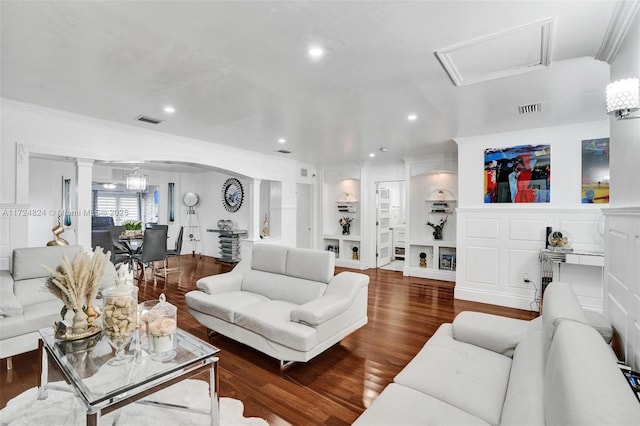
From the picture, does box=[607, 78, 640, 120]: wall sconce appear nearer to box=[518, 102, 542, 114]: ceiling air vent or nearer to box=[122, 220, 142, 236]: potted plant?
box=[518, 102, 542, 114]: ceiling air vent

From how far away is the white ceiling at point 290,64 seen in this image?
72.2 inches

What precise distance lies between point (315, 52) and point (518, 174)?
3.79 m

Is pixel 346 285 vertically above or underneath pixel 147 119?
underneath

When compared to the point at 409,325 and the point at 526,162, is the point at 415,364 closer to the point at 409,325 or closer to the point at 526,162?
the point at 409,325

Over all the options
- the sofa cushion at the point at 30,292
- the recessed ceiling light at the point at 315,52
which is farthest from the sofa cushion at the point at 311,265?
the sofa cushion at the point at 30,292

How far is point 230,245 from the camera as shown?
26.0ft

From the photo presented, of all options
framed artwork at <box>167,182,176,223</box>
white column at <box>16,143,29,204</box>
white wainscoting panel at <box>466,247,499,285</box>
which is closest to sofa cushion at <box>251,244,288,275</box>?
white column at <box>16,143,29,204</box>

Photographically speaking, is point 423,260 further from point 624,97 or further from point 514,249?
point 624,97

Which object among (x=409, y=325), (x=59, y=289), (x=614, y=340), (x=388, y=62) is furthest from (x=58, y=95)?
(x=614, y=340)

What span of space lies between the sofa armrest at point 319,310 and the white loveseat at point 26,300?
5.12ft

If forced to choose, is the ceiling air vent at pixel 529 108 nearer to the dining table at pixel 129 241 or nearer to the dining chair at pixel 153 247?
the dining chair at pixel 153 247

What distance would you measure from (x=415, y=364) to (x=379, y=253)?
19.2 feet

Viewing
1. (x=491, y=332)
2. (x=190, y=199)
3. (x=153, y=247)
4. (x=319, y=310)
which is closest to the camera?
(x=491, y=332)

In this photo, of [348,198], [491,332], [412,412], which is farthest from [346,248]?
[412,412]
